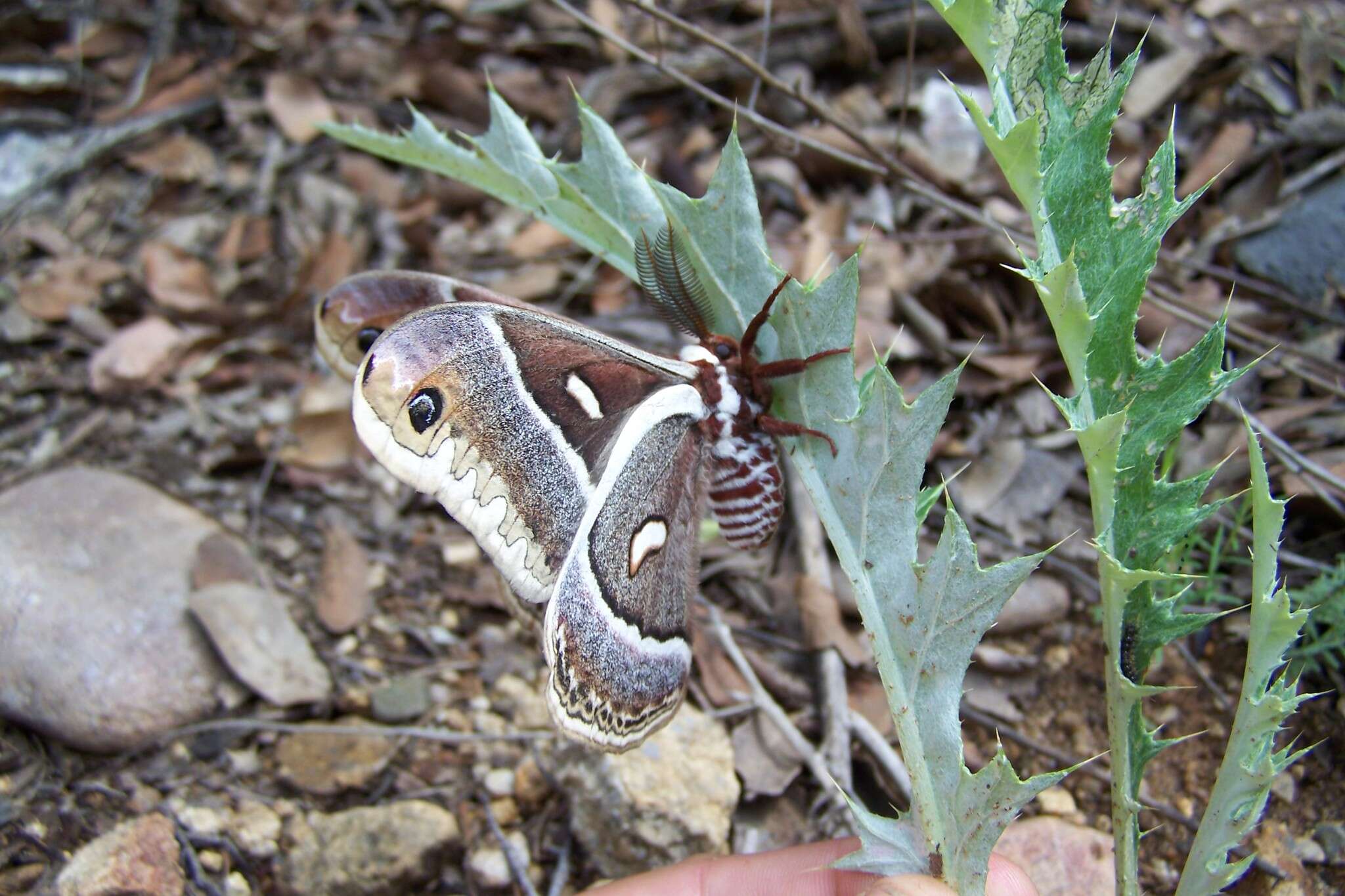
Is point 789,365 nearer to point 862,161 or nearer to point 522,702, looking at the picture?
point 862,161

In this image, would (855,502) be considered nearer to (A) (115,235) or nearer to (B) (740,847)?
(B) (740,847)

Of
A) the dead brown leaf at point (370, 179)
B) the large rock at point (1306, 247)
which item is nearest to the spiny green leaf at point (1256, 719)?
the large rock at point (1306, 247)

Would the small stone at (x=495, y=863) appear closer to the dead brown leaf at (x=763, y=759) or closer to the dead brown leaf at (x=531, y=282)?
the dead brown leaf at (x=763, y=759)

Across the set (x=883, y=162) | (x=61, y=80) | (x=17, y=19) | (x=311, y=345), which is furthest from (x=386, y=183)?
(x=883, y=162)

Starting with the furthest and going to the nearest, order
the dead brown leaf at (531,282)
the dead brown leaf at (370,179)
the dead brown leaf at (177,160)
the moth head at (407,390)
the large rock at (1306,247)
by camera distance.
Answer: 1. the dead brown leaf at (177,160)
2. the dead brown leaf at (370,179)
3. the dead brown leaf at (531,282)
4. the large rock at (1306,247)
5. the moth head at (407,390)

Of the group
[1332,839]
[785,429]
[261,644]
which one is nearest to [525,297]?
[261,644]

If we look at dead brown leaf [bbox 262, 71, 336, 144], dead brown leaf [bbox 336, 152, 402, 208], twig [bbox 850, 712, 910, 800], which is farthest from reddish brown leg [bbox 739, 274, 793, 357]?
dead brown leaf [bbox 262, 71, 336, 144]
